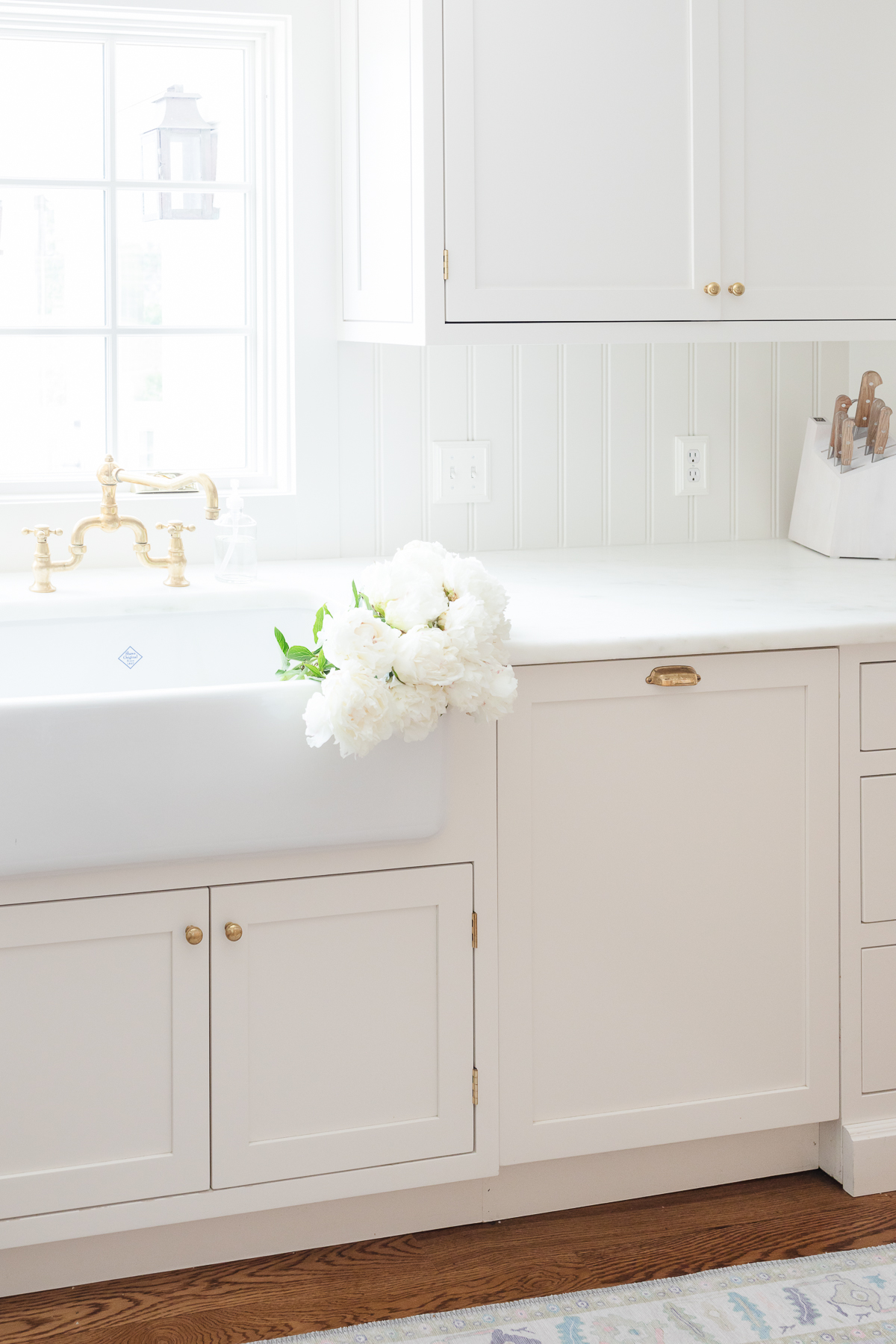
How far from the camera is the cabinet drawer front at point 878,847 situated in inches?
73.5

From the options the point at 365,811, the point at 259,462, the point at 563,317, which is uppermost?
the point at 563,317

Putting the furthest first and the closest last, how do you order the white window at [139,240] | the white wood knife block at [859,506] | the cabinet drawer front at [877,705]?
the white wood knife block at [859,506]
the white window at [139,240]
the cabinet drawer front at [877,705]

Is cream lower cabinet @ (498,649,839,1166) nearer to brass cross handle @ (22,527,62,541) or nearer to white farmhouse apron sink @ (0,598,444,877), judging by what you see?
white farmhouse apron sink @ (0,598,444,877)

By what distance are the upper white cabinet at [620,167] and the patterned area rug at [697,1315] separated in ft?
4.45

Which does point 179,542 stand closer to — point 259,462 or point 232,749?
point 259,462

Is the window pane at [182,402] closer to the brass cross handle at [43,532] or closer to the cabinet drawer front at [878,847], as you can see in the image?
the brass cross handle at [43,532]

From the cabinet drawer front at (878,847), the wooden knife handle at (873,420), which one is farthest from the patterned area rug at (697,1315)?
the wooden knife handle at (873,420)

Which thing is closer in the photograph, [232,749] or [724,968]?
[232,749]

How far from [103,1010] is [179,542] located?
778mm

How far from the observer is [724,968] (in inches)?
72.6

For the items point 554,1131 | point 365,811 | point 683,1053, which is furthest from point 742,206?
point 554,1131

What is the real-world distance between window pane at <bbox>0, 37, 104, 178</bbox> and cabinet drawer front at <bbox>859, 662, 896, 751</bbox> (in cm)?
157

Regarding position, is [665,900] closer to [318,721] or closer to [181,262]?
[318,721]

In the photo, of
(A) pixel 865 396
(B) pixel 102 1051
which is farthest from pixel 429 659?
(A) pixel 865 396
